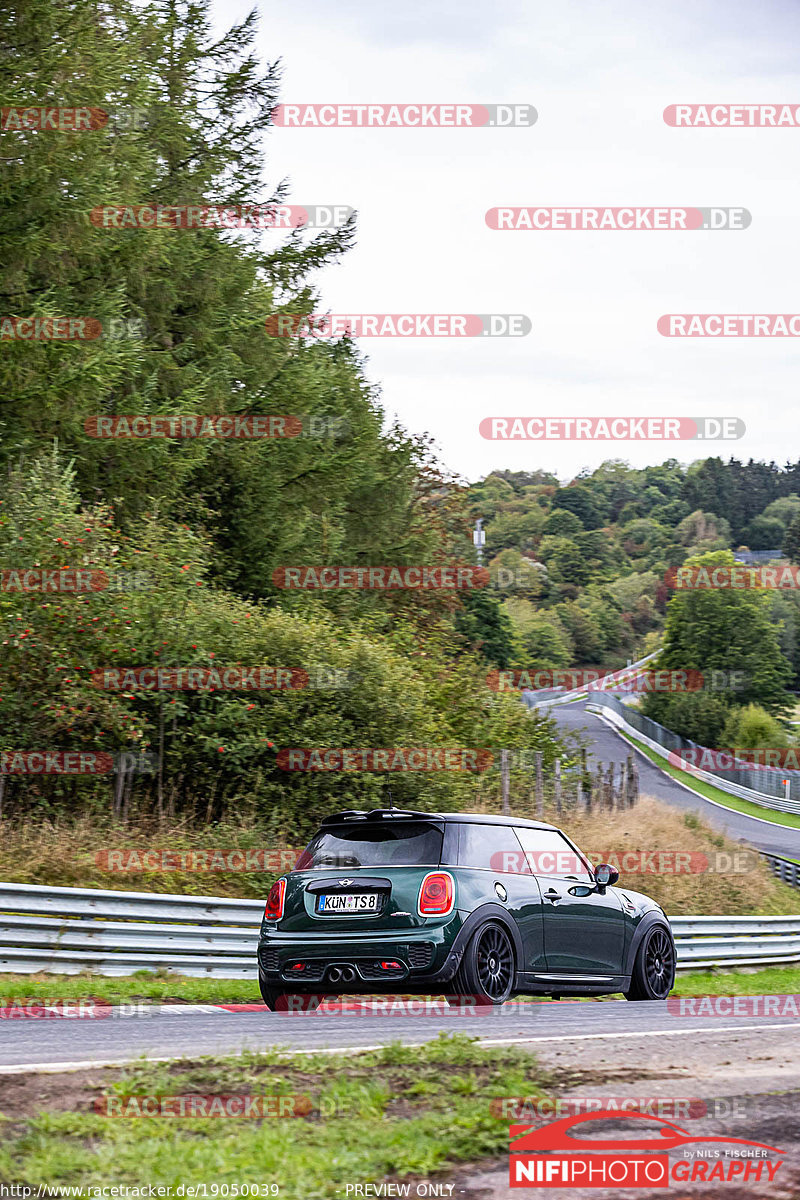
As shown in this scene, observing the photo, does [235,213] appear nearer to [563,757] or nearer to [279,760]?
[563,757]

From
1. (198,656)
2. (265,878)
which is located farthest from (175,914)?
(198,656)

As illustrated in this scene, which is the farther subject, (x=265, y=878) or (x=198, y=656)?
(x=198, y=656)

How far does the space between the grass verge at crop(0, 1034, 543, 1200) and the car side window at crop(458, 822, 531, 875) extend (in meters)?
3.04

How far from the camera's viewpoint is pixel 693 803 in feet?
189

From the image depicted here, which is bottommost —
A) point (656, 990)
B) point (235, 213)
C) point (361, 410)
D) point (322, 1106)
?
point (656, 990)

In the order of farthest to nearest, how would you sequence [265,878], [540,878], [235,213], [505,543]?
[505,543] → [235,213] → [265,878] → [540,878]

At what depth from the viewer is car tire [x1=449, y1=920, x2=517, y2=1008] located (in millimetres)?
8508

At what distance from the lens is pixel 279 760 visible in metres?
16.5

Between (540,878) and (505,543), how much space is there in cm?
14914
